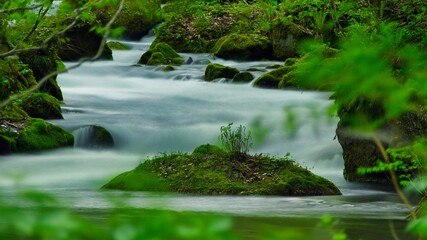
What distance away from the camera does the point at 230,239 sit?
1247 millimetres

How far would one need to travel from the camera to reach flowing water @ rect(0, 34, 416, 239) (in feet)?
26.3

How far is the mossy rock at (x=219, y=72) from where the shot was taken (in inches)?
837

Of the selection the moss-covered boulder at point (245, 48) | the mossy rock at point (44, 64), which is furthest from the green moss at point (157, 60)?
the mossy rock at point (44, 64)

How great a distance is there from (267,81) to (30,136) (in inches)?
320

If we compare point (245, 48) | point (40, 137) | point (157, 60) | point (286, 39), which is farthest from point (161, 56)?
point (40, 137)

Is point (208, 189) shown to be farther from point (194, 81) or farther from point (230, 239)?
point (194, 81)

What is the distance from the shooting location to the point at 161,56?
24.0 meters

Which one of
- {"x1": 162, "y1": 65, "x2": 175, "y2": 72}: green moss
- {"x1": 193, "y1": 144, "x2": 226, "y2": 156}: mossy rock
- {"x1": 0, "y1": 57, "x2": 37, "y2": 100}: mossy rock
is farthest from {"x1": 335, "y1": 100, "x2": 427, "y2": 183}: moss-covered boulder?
{"x1": 162, "y1": 65, "x2": 175, "y2": 72}: green moss

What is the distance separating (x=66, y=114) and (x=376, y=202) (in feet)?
29.1

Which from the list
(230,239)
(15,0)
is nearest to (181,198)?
(15,0)

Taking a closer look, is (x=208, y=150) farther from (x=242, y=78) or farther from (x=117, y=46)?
(x=117, y=46)

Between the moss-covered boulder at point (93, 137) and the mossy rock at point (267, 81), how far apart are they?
612 centimetres

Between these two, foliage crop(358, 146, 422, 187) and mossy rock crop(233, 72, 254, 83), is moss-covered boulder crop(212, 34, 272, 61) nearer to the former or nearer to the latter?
mossy rock crop(233, 72, 254, 83)

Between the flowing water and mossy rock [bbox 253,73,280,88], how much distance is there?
0.79ft
